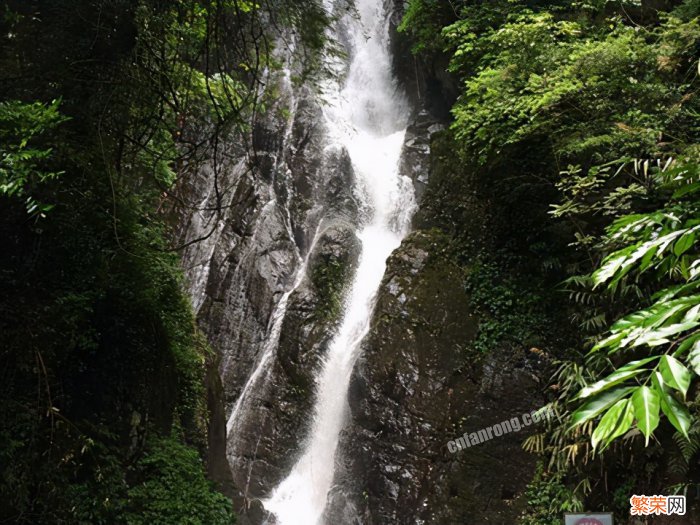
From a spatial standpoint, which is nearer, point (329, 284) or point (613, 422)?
point (613, 422)

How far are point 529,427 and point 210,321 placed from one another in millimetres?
7877

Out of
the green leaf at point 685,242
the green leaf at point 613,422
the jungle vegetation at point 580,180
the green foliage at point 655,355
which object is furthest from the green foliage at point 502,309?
the green leaf at point 613,422

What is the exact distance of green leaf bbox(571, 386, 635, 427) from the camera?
3.37 feet

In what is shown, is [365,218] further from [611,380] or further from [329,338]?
[611,380]

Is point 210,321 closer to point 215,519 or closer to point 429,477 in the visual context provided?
point 429,477

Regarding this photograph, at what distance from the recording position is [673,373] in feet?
3.24

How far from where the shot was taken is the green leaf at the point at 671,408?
98 cm

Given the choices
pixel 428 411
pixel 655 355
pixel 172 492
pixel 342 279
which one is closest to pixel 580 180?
pixel 428 411

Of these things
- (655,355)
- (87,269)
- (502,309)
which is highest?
(502,309)

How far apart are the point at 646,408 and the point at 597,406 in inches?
4.7

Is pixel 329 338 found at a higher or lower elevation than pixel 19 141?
higher

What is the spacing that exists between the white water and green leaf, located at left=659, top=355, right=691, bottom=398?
3892 millimetres

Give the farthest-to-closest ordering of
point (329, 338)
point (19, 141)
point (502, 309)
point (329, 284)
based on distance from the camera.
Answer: point (329, 284) < point (329, 338) < point (502, 309) < point (19, 141)

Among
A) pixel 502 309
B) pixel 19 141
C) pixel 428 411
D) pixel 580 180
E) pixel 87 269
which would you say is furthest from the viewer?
pixel 502 309
